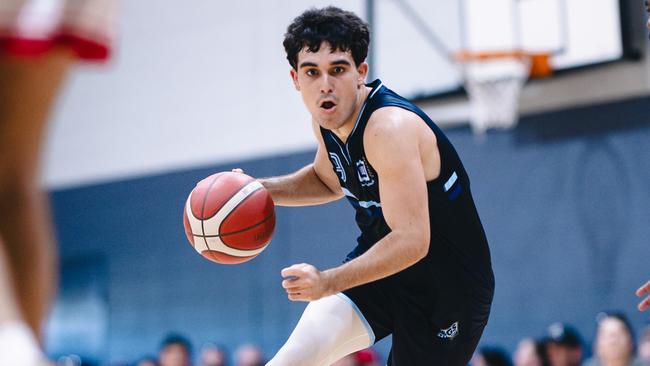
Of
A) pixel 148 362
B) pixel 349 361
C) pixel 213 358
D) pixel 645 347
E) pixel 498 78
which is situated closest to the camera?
pixel 645 347

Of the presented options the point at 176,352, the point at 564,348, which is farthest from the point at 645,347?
the point at 176,352

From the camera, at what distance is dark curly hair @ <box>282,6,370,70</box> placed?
3.96 metres

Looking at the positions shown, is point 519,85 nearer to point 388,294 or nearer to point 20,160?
point 388,294

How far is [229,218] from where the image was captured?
4.00 meters

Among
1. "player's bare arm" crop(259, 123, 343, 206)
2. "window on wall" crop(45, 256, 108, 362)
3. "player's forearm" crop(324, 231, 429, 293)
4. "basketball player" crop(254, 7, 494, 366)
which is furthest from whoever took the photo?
"window on wall" crop(45, 256, 108, 362)

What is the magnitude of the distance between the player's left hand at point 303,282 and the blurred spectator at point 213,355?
7531 mm

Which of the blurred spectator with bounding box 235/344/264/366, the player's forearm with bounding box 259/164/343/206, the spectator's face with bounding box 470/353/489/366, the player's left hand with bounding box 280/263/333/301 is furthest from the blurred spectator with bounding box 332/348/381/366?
the player's left hand with bounding box 280/263/333/301

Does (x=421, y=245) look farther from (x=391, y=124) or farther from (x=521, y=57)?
(x=521, y=57)

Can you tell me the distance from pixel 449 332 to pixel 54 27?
2.69m

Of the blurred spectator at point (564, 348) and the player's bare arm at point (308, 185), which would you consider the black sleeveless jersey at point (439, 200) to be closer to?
the player's bare arm at point (308, 185)

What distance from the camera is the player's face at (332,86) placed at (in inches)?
154

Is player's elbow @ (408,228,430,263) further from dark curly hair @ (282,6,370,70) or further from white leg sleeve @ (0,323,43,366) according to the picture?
white leg sleeve @ (0,323,43,366)

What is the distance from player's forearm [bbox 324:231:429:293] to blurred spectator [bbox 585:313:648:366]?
4.51 metres

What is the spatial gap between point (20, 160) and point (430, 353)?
2.61m
